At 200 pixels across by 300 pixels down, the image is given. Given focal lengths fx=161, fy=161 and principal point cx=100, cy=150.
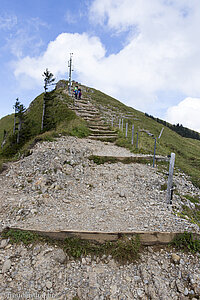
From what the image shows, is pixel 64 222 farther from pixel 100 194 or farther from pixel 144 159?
pixel 144 159

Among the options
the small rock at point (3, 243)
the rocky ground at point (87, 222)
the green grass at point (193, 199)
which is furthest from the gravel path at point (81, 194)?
the small rock at point (3, 243)

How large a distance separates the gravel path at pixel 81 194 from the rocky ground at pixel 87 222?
0.03 meters

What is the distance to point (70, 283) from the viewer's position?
11.8 ft

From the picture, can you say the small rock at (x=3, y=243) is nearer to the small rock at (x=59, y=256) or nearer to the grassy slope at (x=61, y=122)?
the small rock at (x=59, y=256)

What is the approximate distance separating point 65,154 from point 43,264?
6.28 m

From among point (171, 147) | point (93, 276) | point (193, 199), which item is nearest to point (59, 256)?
point (93, 276)

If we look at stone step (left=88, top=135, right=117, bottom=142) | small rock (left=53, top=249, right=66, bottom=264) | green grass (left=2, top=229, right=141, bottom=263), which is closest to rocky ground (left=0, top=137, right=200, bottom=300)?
small rock (left=53, top=249, right=66, bottom=264)

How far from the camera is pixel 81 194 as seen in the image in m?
7.04

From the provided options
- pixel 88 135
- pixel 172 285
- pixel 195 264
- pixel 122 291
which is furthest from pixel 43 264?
pixel 88 135

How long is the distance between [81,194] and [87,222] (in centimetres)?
205

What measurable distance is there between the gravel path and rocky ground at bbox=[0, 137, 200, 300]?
30 millimetres

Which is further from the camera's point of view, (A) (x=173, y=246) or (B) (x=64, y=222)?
(B) (x=64, y=222)

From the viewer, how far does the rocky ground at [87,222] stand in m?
3.53

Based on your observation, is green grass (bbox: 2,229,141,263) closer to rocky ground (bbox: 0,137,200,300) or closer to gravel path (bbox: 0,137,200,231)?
rocky ground (bbox: 0,137,200,300)
